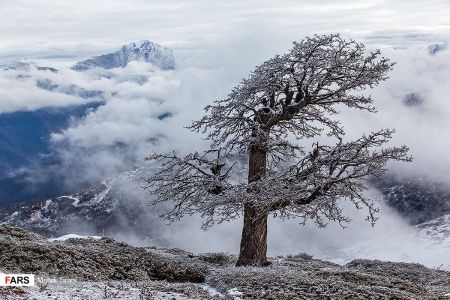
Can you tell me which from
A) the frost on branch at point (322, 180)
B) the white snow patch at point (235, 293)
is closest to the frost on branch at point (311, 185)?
the frost on branch at point (322, 180)

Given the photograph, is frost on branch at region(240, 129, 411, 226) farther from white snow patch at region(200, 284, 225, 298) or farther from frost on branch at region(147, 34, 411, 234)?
white snow patch at region(200, 284, 225, 298)

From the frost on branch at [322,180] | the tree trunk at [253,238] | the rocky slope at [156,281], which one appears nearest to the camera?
the rocky slope at [156,281]

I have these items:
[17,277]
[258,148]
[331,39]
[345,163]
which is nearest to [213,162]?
[258,148]

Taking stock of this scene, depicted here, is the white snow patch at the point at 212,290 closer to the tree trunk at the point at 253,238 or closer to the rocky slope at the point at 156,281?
the rocky slope at the point at 156,281

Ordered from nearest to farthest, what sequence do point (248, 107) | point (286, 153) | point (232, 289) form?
point (232, 289) → point (248, 107) → point (286, 153)

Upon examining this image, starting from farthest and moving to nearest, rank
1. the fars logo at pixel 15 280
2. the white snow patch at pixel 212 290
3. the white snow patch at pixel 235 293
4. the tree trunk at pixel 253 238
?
the tree trunk at pixel 253 238, the white snow patch at pixel 212 290, the white snow patch at pixel 235 293, the fars logo at pixel 15 280

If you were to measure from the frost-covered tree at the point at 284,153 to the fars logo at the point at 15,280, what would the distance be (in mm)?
8996

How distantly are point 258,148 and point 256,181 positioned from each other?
2189 millimetres

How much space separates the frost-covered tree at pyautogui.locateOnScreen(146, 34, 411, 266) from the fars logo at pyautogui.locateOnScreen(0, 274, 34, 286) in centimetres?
900

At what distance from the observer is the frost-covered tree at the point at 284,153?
22.4 meters

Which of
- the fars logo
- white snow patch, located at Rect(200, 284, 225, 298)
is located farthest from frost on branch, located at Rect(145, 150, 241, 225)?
the fars logo

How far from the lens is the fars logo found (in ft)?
44.5

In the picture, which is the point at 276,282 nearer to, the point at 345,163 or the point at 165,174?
the point at 345,163

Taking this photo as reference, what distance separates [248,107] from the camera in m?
24.0
